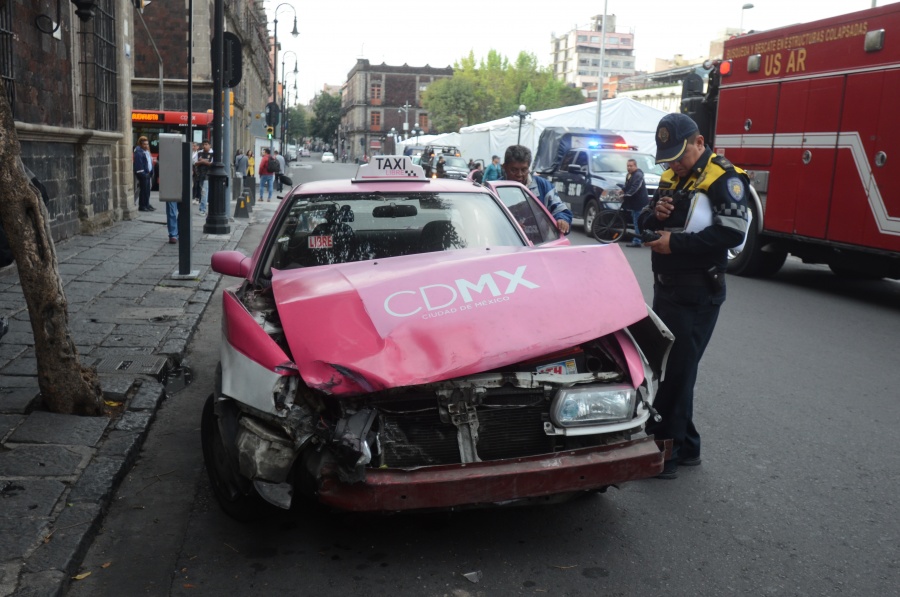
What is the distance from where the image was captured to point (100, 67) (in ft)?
51.6

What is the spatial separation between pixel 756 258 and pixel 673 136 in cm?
885

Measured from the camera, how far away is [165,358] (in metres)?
6.46

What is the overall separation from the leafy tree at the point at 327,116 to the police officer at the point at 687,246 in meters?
149

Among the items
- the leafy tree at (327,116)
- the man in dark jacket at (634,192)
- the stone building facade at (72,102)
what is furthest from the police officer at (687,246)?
the leafy tree at (327,116)

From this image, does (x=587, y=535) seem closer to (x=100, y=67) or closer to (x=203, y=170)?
(x=100, y=67)

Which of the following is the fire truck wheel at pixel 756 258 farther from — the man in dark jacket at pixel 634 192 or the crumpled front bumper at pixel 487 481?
the crumpled front bumper at pixel 487 481

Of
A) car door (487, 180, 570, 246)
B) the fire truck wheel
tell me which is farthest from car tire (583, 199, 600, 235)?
car door (487, 180, 570, 246)

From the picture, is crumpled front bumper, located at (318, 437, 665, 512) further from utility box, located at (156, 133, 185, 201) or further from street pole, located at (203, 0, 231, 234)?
street pole, located at (203, 0, 231, 234)

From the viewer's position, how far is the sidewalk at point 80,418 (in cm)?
348

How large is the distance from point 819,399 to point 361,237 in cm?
347

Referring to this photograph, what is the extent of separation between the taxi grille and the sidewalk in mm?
1333

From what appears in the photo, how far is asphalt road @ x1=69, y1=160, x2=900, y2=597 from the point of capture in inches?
133

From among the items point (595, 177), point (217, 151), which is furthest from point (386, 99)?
point (217, 151)

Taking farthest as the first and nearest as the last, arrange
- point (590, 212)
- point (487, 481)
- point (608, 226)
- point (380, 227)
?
point (590, 212) → point (608, 226) → point (380, 227) → point (487, 481)
